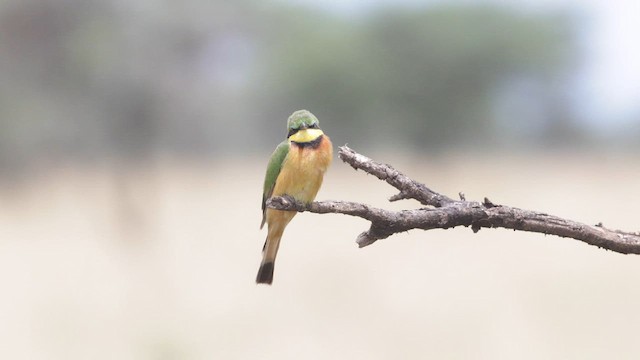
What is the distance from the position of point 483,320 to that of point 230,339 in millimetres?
2141

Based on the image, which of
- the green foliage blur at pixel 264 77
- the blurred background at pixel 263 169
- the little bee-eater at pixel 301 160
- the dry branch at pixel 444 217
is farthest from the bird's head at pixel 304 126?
the green foliage blur at pixel 264 77

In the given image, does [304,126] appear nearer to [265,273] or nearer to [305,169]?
[305,169]

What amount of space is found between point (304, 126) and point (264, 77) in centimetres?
1231

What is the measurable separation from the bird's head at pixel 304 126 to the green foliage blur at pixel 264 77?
379 inches

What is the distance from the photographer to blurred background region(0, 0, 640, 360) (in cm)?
898

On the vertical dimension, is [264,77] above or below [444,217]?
above

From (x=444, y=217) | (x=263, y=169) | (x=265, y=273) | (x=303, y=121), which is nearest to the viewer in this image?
(x=444, y=217)

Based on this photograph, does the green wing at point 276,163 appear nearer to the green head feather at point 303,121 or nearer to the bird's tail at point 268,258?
the green head feather at point 303,121

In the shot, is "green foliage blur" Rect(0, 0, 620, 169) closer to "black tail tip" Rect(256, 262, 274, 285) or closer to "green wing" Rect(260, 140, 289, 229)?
"black tail tip" Rect(256, 262, 274, 285)

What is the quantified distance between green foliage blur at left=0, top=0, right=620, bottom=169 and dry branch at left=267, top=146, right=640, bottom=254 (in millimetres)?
9843

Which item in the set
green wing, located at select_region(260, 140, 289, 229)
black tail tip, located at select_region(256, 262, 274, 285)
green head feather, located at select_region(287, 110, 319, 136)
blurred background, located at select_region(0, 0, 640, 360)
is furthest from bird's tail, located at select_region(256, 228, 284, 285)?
blurred background, located at select_region(0, 0, 640, 360)

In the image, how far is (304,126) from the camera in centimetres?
225

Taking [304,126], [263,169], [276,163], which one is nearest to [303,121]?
[304,126]

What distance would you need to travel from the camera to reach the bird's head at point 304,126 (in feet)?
7.36
